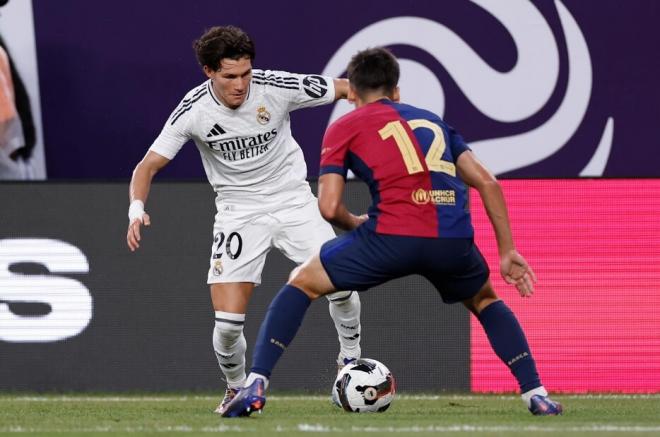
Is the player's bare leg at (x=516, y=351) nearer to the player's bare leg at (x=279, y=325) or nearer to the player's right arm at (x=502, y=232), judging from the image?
the player's right arm at (x=502, y=232)

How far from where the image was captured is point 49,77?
11383 mm

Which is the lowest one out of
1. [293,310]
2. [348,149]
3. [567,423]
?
[567,423]

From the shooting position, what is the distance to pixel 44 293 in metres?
9.64

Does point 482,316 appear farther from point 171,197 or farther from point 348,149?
point 171,197

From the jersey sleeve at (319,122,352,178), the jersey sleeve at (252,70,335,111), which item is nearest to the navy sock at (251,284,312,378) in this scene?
the jersey sleeve at (319,122,352,178)

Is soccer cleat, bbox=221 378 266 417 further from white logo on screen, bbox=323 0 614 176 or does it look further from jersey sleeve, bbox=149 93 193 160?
white logo on screen, bbox=323 0 614 176

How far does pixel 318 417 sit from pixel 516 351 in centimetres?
107

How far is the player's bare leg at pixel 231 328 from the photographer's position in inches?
307

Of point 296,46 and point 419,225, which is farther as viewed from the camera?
point 296,46

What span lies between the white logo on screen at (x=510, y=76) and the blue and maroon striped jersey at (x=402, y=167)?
4709 millimetres

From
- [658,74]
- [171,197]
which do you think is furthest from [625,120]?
[171,197]

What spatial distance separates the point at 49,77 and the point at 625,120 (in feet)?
15.0

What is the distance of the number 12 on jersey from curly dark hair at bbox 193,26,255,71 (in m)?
1.40

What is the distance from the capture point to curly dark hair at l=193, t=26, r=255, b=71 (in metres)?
7.61
